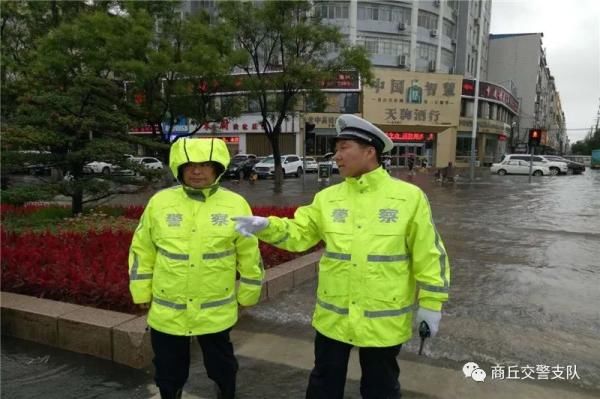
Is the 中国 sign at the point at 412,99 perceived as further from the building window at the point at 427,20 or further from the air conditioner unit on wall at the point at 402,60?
the building window at the point at 427,20

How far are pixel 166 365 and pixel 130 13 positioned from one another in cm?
1655

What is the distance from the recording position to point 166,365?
106 inches

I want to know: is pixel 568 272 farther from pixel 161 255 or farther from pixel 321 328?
pixel 161 255

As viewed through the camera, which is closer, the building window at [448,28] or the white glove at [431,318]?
the white glove at [431,318]

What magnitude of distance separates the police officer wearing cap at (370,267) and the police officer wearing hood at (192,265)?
0.76 feet

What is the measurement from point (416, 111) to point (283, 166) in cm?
1658

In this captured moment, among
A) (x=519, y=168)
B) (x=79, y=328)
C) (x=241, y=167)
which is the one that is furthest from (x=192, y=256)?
(x=519, y=168)

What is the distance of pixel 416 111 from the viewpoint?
132 feet

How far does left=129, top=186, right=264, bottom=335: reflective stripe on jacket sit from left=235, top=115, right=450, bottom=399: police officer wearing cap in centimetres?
21

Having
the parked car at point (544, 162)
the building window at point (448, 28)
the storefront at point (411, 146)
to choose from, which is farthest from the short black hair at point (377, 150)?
the building window at point (448, 28)

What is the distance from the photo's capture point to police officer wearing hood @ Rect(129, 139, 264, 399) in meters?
2.61

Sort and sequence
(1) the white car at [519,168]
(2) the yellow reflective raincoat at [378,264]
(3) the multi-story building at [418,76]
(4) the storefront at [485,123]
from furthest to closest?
(4) the storefront at [485,123] < (3) the multi-story building at [418,76] < (1) the white car at [519,168] < (2) the yellow reflective raincoat at [378,264]

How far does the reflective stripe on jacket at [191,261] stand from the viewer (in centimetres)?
261

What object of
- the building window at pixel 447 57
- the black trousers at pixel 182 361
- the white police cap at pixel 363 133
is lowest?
the black trousers at pixel 182 361
